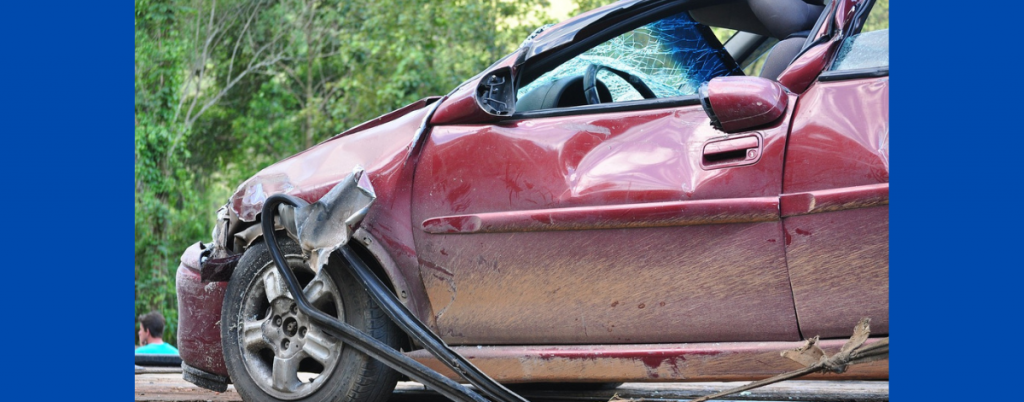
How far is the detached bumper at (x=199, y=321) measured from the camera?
3.64 meters

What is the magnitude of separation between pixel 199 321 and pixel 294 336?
0.64 m

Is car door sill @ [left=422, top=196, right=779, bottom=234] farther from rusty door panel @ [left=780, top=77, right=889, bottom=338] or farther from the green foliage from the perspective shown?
the green foliage

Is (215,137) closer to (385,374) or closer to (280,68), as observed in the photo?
(280,68)

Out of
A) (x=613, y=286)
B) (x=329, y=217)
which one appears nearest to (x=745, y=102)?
(x=613, y=286)

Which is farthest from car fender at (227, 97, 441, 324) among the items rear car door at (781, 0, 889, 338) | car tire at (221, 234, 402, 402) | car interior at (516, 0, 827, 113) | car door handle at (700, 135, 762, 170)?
rear car door at (781, 0, 889, 338)

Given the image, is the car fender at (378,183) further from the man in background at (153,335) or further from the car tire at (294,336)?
the man in background at (153,335)

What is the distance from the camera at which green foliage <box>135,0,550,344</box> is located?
41.9ft

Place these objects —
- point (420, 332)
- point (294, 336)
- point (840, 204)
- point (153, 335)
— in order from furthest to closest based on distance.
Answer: point (153, 335)
point (294, 336)
point (420, 332)
point (840, 204)

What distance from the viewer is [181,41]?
44.5 ft

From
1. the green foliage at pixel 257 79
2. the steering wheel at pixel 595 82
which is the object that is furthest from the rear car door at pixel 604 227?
the green foliage at pixel 257 79

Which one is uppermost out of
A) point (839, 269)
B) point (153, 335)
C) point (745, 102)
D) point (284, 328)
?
point (745, 102)

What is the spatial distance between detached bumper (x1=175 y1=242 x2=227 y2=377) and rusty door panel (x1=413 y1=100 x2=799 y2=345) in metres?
1.02

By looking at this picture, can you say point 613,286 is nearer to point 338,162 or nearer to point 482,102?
point 482,102

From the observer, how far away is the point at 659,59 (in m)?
3.65
